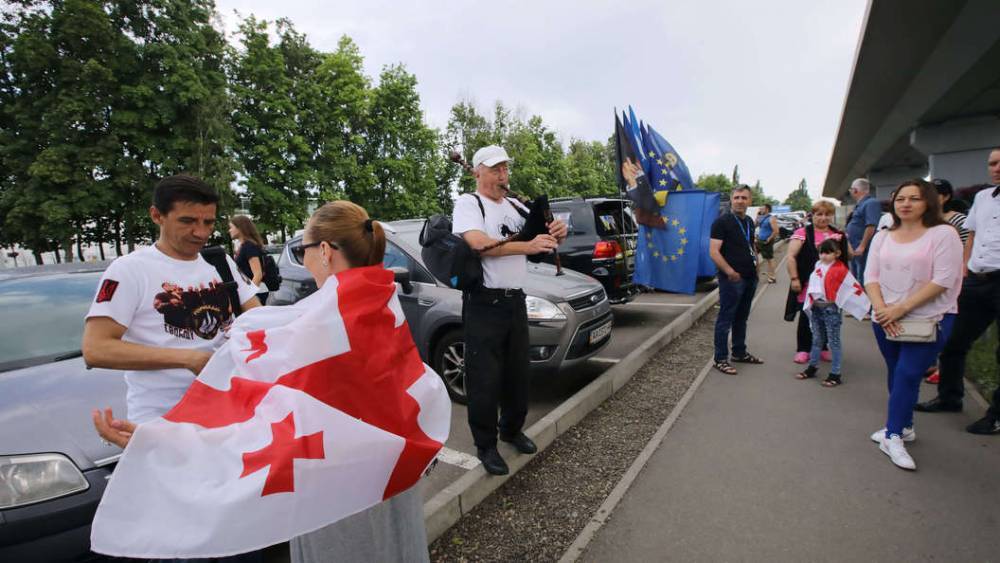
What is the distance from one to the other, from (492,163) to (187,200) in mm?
1778

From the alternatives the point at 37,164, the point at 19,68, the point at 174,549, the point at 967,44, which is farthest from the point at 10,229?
the point at 967,44

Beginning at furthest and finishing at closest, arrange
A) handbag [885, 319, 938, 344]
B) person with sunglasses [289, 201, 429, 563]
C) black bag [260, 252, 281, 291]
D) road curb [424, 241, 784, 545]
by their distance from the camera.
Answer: black bag [260, 252, 281, 291], handbag [885, 319, 938, 344], road curb [424, 241, 784, 545], person with sunglasses [289, 201, 429, 563]

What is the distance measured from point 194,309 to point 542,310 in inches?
119

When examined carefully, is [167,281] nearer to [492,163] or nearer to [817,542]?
[492,163]

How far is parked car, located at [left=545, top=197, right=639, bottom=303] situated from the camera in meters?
7.38

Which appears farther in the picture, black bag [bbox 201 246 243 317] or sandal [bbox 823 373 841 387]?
sandal [bbox 823 373 841 387]

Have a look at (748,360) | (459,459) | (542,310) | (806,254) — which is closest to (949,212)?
(806,254)

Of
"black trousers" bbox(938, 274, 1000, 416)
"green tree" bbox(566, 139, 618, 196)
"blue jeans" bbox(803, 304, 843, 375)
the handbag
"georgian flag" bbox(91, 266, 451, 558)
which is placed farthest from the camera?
"green tree" bbox(566, 139, 618, 196)

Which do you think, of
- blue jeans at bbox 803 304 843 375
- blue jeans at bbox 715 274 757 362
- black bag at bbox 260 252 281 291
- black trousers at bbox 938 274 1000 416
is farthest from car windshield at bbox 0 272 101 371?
black trousers at bbox 938 274 1000 416

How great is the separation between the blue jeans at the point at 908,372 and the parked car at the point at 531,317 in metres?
2.35

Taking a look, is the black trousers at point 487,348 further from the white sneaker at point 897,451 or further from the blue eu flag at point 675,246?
the blue eu flag at point 675,246

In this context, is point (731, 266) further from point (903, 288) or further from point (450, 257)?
point (450, 257)

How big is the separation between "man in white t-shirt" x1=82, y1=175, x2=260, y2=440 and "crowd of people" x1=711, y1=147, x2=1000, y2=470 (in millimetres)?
4199

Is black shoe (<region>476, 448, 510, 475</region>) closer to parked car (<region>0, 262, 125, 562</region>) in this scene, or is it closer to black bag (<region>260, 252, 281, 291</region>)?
parked car (<region>0, 262, 125, 562</region>)
